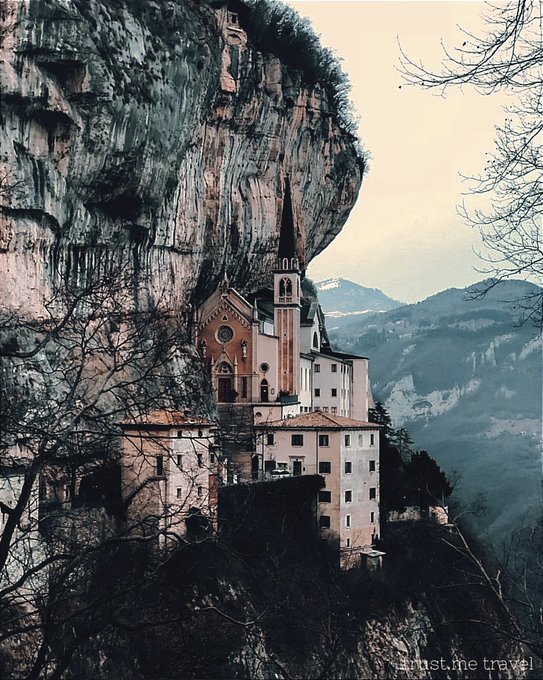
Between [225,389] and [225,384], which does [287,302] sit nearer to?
[225,384]

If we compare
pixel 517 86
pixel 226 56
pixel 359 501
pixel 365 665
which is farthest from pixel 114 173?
pixel 517 86

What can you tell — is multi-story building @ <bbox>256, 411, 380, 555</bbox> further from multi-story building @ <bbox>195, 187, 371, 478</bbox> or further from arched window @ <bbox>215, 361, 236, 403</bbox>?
arched window @ <bbox>215, 361, 236, 403</bbox>

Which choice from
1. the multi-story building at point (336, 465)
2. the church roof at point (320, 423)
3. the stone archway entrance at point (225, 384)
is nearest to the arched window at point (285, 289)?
the stone archway entrance at point (225, 384)

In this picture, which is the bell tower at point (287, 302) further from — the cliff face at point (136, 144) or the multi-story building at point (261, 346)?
the cliff face at point (136, 144)

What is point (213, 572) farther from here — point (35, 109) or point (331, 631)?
point (35, 109)

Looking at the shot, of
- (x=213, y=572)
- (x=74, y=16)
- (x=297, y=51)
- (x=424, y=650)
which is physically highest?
(x=297, y=51)

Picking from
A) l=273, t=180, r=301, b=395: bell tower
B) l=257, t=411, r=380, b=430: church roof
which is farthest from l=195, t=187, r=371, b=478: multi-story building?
l=257, t=411, r=380, b=430: church roof
